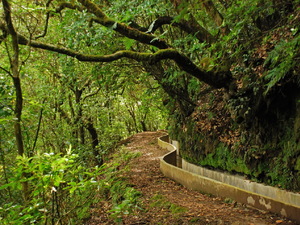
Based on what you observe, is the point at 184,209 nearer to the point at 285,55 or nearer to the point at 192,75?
the point at 192,75

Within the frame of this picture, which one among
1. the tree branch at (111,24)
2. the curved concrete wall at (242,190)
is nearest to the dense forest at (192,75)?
the tree branch at (111,24)

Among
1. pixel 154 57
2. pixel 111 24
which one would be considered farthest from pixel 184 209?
pixel 111 24

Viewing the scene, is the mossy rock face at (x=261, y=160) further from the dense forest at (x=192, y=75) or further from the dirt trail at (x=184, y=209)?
the dirt trail at (x=184, y=209)

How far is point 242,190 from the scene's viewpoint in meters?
6.73

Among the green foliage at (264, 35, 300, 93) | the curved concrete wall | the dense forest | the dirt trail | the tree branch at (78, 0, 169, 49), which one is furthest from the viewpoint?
the tree branch at (78, 0, 169, 49)

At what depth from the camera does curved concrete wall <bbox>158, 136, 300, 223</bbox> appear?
575cm

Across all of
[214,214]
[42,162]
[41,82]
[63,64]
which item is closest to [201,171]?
[214,214]

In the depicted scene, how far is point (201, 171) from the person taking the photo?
10.1 m

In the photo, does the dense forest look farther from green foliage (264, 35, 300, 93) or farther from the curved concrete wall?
the curved concrete wall

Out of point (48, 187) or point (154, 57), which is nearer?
point (48, 187)

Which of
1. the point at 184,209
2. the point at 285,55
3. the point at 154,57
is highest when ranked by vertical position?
the point at 154,57

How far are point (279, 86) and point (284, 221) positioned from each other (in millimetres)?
3427

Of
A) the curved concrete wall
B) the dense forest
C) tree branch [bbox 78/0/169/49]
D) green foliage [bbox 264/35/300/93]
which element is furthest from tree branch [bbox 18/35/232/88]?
the curved concrete wall

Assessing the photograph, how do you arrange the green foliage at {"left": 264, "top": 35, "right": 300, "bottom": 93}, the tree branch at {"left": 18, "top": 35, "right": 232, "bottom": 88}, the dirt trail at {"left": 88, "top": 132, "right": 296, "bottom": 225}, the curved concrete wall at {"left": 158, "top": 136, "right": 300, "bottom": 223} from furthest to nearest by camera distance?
the tree branch at {"left": 18, "top": 35, "right": 232, "bottom": 88}
the curved concrete wall at {"left": 158, "top": 136, "right": 300, "bottom": 223}
the dirt trail at {"left": 88, "top": 132, "right": 296, "bottom": 225}
the green foliage at {"left": 264, "top": 35, "right": 300, "bottom": 93}
